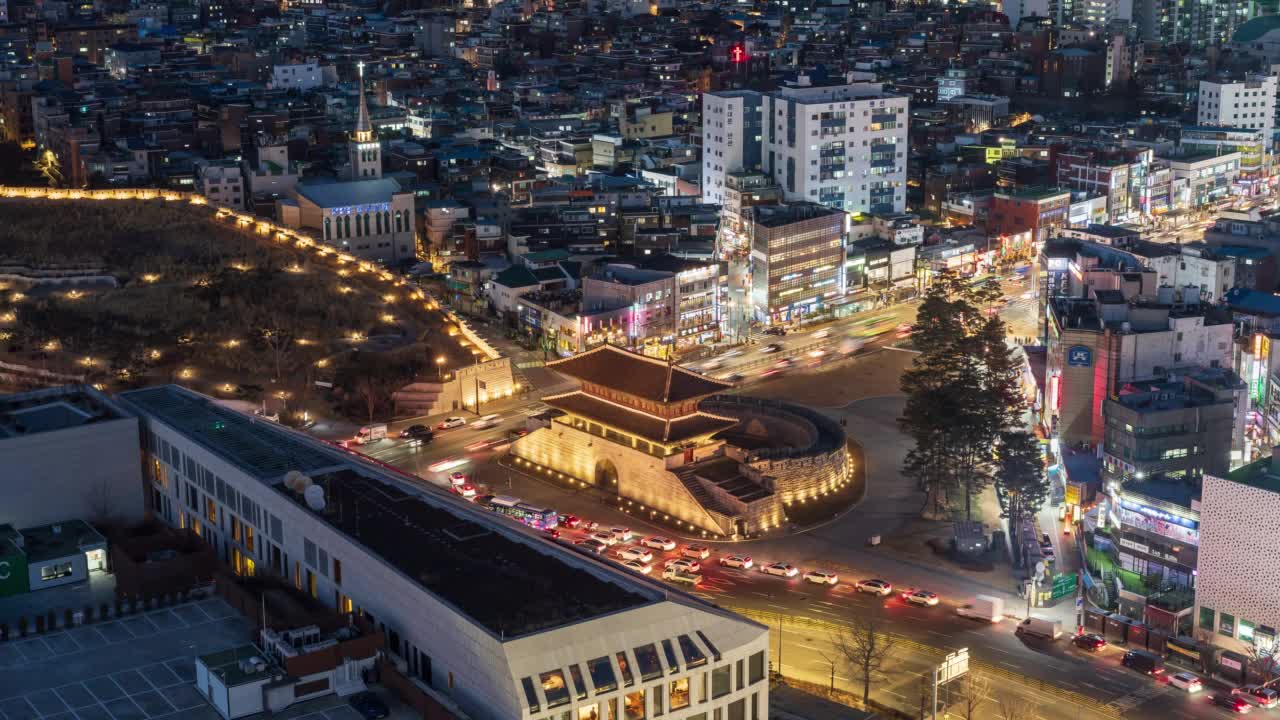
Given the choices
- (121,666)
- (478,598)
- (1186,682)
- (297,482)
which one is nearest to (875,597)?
(1186,682)

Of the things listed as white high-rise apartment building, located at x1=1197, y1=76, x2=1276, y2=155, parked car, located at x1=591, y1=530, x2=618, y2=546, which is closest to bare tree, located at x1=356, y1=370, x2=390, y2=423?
parked car, located at x1=591, y1=530, x2=618, y2=546

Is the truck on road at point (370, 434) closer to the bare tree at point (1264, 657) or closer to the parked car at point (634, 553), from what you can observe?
the parked car at point (634, 553)

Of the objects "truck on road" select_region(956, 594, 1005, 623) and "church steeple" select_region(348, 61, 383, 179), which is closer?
"truck on road" select_region(956, 594, 1005, 623)

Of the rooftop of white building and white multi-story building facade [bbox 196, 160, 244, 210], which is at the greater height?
white multi-story building facade [bbox 196, 160, 244, 210]

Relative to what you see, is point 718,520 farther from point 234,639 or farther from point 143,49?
point 143,49

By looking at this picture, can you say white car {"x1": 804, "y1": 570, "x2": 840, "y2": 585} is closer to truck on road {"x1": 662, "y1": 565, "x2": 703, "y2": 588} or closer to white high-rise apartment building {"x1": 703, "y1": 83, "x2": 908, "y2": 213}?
truck on road {"x1": 662, "y1": 565, "x2": 703, "y2": 588}

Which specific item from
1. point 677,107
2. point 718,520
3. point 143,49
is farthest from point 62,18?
point 718,520

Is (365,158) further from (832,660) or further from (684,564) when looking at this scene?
(832,660)
